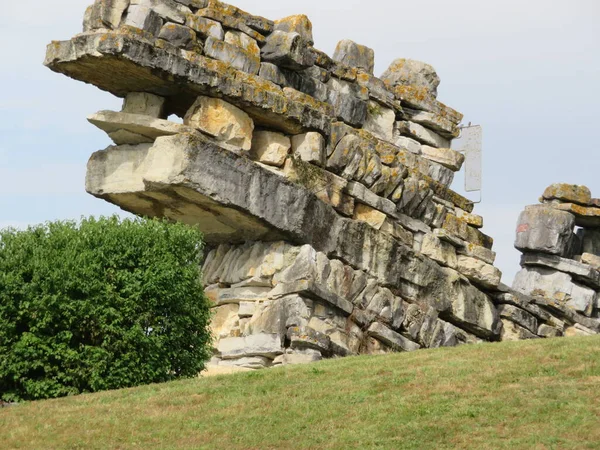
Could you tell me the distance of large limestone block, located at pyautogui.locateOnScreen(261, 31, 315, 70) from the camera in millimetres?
28188

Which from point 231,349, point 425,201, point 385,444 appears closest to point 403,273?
point 425,201

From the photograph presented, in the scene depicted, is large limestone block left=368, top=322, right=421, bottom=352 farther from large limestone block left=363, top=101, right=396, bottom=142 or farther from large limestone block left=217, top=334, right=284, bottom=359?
large limestone block left=363, top=101, right=396, bottom=142

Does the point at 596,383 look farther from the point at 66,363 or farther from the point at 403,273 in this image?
the point at 403,273

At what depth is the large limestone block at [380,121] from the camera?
31.0 metres

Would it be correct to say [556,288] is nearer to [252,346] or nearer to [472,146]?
[472,146]

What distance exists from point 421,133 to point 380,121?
1553 mm

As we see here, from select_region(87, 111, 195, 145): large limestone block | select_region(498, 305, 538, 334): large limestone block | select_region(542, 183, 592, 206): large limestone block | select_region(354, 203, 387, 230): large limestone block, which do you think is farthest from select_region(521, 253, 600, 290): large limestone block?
select_region(87, 111, 195, 145): large limestone block

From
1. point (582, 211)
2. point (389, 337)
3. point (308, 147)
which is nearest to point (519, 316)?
point (582, 211)

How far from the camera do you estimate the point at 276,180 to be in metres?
26.9

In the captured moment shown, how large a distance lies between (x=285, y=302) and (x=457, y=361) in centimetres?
629

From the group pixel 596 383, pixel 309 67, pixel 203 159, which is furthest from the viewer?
pixel 309 67

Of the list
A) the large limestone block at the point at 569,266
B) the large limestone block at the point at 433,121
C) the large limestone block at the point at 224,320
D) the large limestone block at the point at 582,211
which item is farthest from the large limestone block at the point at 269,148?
the large limestone block at the point at 582,211

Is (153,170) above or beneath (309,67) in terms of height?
beneath

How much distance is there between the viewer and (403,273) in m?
29.3
